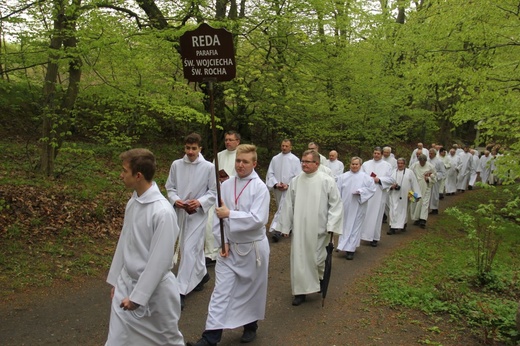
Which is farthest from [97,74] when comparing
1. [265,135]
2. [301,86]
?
[265,135]

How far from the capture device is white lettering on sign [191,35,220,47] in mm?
4520

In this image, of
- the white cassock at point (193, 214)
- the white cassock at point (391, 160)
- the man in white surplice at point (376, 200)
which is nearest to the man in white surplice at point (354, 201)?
the man in white surplice at point (376, 200)

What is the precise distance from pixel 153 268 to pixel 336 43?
47.7ft

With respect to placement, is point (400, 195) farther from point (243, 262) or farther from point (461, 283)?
point (243, 262)

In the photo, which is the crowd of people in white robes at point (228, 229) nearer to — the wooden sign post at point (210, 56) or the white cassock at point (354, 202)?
the white cassock at point (354, 202)

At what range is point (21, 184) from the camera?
9.57 meters

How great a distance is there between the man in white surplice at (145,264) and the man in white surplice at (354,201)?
617 centimetres

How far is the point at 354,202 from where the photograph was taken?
9.31 m

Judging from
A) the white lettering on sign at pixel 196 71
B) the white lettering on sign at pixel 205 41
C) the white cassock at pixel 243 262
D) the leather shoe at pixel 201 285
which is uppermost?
the white lettering on sign at pixel 205 41

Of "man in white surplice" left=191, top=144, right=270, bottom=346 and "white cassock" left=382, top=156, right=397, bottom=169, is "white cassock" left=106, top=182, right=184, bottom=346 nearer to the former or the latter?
"man in white surplice" left=191, top=144, right=270, bottom=346

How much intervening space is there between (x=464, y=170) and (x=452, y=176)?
5.68ft

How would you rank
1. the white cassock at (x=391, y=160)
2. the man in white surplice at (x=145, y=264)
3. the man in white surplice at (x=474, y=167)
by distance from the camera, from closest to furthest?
the man in white surplice at (x=145, y=264), the white cassock at (x=391, y=160), the man in white surplice at (x=474, y=167)

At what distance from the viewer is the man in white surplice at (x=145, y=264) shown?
3129mm

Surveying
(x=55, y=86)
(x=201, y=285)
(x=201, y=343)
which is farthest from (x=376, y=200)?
(x=55, y=86)
